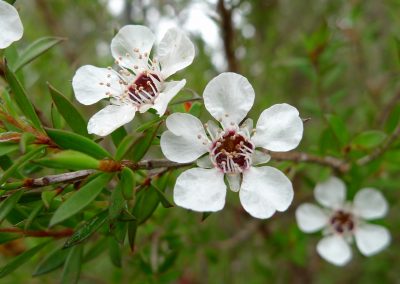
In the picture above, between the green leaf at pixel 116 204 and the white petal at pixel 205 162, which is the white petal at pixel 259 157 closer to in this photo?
the white petal at pixel 205 162

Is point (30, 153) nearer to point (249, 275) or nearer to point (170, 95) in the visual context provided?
point (170, 95)

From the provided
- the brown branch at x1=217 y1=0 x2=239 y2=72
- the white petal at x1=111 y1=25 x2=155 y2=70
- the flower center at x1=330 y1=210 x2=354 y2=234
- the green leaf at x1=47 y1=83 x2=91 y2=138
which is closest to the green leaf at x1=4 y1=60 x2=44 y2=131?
the green leaf at x1=47 y1=83 x2=91 y2=138

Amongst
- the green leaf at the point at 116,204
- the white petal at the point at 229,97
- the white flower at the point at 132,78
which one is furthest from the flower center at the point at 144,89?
the green leaf at the point at 116,204

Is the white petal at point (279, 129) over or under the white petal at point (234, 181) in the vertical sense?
over

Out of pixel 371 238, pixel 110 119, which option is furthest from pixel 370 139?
pixel 110 119

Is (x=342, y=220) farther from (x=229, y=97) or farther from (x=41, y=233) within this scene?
(x=41, y=233)
